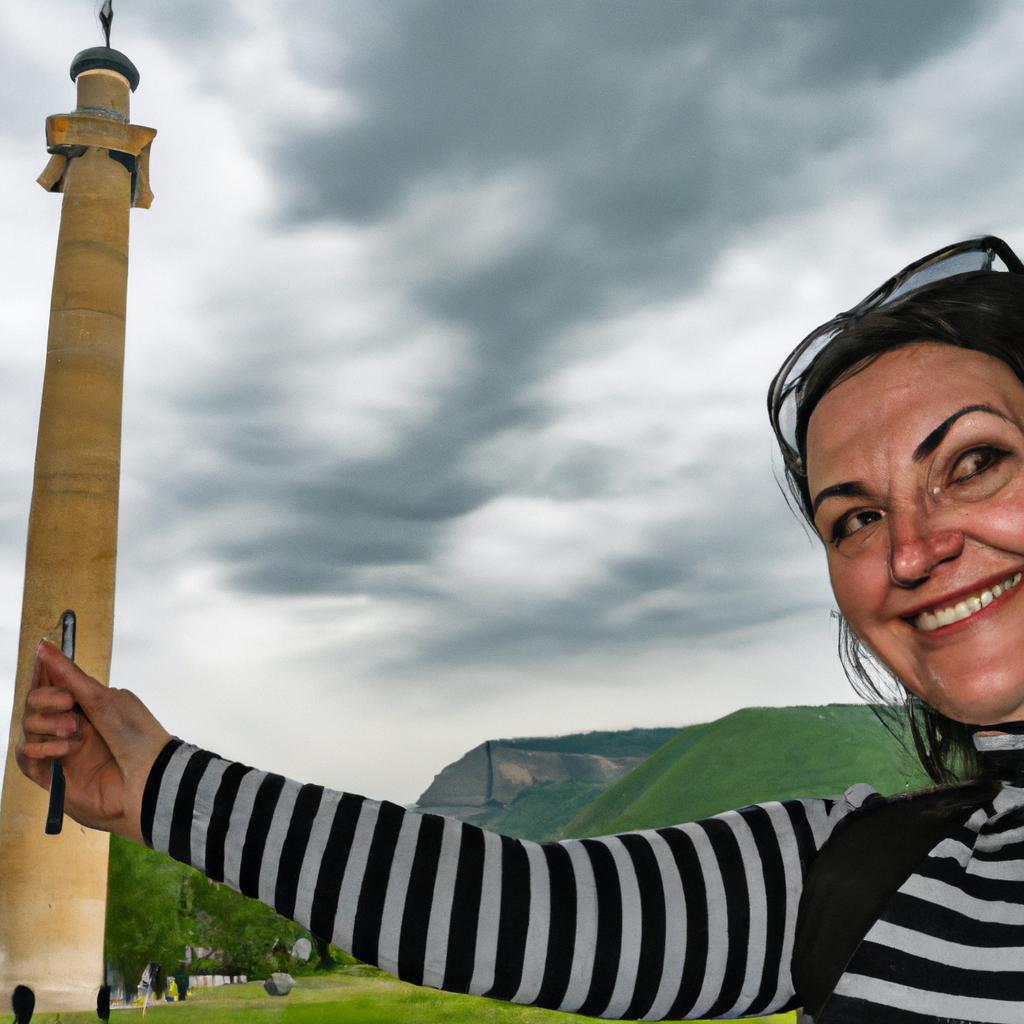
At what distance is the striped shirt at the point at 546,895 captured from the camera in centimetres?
88

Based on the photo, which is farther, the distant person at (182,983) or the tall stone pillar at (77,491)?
the distant person at (182,983)

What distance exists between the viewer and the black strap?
86 centimetres

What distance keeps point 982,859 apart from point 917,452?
0.36 metres

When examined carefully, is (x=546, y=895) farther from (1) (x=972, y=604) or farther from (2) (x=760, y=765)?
(2) (x=760, y=765)

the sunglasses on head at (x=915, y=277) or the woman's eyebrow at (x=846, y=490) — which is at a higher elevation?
the sunglasses on head at (x=915, y=277)

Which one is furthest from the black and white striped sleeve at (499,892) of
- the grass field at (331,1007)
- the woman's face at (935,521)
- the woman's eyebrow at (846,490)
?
the grass field at (331,1007)

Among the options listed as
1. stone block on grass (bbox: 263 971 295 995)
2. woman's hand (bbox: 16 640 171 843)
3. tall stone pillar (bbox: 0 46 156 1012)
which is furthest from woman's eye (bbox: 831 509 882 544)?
stone block on grass (bbox: 263 971 295 995)

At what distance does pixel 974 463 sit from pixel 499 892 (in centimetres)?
56

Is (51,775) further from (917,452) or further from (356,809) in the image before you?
(917,452)

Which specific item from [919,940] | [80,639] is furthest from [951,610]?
[80,639]

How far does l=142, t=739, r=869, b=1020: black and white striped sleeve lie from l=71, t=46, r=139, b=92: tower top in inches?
363

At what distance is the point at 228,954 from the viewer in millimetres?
12086

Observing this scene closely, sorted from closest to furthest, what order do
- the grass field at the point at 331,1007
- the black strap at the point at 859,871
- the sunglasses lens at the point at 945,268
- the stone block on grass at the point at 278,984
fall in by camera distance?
1. the black strap at the point at 859,871
2. the sunglasses lens at the point at 945,268
3. the grass field at the point at 331,1007
4. the stone block on grass at the point at 278,984

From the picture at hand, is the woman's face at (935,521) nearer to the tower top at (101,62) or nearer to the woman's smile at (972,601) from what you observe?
the woman's smile at (972,601)
